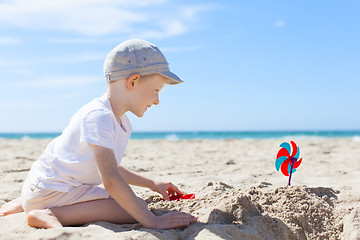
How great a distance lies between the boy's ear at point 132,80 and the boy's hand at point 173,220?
76 centimetres

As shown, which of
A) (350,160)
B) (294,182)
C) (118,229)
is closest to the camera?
(118,229)

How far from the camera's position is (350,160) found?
495 cm

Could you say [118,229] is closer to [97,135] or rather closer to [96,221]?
[96,221]

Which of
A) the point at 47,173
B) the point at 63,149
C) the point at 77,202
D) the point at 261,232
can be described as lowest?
the point at 261,232

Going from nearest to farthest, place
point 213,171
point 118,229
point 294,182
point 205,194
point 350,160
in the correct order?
1. point 118,229
2. point 205,194
3. point 294,182
4. point 213,171
5. point 350,160

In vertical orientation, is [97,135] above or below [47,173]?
above

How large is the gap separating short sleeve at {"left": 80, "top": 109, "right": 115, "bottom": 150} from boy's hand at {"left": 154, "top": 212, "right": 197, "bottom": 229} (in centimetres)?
48

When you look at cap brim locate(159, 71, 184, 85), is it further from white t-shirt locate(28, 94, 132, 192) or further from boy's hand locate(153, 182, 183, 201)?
boy's hand locate(153, 182, 183, 201)

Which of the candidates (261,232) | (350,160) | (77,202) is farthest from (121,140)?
(350,160)

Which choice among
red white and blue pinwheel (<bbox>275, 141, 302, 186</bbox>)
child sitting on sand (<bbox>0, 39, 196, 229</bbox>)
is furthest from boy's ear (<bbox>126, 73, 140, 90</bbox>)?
red white and blue pinwheel (<bbox>275, 141, 302, 186</bbox>)

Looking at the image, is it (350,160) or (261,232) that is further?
(350,160)

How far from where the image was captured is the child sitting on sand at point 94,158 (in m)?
1.96

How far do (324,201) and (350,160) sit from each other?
113 inches

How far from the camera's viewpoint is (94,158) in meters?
1.94
